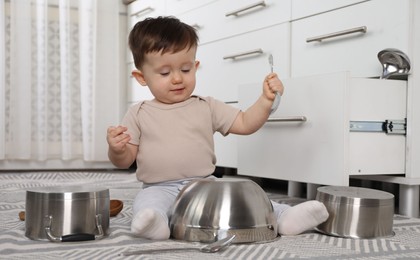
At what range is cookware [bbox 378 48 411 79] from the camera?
111 cm

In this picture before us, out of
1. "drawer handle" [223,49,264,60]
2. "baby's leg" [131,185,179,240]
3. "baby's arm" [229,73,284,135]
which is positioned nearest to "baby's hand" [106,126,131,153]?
"baby's leg" [131,185,179,240]

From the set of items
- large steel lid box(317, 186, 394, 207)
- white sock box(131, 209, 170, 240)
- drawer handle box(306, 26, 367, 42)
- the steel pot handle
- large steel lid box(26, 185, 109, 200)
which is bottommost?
the steel pot handle

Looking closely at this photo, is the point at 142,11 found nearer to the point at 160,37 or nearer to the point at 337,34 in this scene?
the point at 337,34

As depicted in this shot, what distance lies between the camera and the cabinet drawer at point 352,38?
114 cm

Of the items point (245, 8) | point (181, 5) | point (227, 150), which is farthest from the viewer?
point (181, 5)

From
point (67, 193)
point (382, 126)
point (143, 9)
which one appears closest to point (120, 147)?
point (67, 193)

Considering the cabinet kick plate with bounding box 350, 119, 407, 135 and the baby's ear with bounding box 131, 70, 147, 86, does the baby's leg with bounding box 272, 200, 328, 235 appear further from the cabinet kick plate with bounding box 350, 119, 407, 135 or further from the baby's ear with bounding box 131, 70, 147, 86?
the baby's ear with bounding box 131, 70, 147, 86

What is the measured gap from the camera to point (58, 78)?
90.2 inches

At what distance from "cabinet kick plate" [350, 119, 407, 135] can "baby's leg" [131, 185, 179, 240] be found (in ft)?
1.37

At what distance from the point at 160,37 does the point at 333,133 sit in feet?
1.33

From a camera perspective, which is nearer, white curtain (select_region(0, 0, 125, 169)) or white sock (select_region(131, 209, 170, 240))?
white sock (select_region(131, 209, 170, 240))

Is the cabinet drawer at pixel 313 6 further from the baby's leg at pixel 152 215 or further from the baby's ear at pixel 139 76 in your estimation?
the baby's leg at pixel 152 215

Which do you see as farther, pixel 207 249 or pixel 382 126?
pixel 382 126

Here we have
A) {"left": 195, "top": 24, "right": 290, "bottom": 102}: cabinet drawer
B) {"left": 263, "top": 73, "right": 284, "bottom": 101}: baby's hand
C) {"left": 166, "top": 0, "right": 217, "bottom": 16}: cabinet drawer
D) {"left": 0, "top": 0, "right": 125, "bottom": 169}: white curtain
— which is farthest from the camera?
{"left": 0, "top": 0, "right": 125, "bottom": 169}: white curtain
